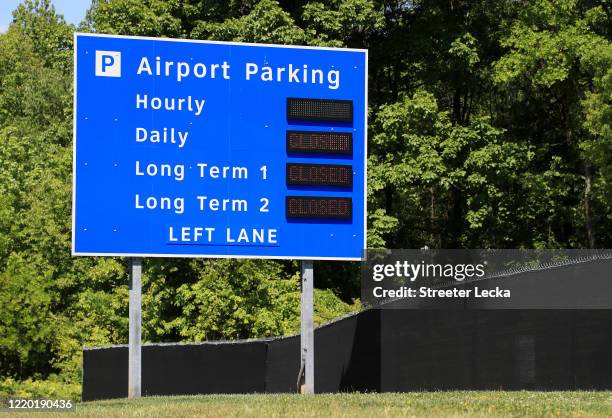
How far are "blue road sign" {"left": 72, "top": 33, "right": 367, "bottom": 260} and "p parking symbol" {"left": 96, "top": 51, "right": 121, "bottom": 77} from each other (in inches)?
0.7

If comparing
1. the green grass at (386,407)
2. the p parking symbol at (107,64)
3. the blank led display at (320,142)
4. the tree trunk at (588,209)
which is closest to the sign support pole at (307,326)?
the blank led display at (320,142)

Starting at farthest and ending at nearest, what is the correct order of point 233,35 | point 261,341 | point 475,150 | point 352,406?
point 475,150, point 233,35, point 261,341, point 352,406

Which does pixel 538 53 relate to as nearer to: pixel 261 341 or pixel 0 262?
pixel 261 341

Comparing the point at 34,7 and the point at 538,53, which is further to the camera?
the point at 34,7

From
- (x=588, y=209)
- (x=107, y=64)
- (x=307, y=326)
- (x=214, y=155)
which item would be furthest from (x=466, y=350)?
(x=588, y=209)

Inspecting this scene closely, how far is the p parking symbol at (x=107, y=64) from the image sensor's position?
76.2ft

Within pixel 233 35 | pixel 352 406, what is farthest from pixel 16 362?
pixel 352 406

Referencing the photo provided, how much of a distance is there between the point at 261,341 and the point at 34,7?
2539 inches

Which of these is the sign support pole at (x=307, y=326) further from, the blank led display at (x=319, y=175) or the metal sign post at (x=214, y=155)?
the blank led display at (x=319, y=175)

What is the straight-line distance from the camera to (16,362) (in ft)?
160

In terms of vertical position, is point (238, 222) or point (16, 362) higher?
point (238, 222)

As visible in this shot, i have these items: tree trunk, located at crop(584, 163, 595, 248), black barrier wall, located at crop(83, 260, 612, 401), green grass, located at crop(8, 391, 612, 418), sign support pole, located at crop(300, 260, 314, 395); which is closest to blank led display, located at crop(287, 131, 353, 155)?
sign support pole, located at crop(300, 260, 314, 395)

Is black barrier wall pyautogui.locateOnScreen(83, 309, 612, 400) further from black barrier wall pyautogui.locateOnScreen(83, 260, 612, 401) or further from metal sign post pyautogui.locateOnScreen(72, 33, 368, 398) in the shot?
metal sign post pyautogui.locateOnScreen(72, 33, 368, 398)

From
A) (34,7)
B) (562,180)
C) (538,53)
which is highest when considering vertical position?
(34,7)
